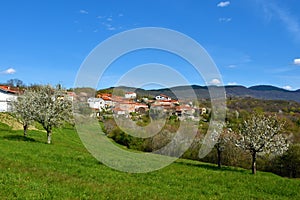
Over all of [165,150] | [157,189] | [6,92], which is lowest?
[165,150]

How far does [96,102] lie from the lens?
372 feet

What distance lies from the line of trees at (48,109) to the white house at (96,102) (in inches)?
2024

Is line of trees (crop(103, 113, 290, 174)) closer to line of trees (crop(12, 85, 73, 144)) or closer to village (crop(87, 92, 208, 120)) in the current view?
village (crop(87, 92, 208, 120))

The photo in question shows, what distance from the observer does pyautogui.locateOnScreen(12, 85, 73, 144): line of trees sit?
39281 millimetres

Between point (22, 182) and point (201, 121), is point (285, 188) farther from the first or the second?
point (201, 121)

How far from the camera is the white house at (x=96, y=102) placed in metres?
101

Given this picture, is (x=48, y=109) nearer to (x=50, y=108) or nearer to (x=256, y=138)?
(x=50, y=108)

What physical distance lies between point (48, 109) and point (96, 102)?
74.2m

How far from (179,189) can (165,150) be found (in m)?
37.3

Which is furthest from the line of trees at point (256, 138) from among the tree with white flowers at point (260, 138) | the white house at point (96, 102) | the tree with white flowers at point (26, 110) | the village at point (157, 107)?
the white house at point (96, 102)

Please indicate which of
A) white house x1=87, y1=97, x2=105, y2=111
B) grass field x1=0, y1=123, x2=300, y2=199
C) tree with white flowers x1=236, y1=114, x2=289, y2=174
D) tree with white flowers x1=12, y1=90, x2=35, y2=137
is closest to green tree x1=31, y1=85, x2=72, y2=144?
tree with white flowers x1=12, y1=90, x2=35, y2=137

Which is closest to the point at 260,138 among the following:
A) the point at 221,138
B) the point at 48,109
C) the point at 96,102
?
the point at 221,138

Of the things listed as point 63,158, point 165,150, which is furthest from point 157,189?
point 165,150

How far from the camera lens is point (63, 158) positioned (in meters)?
25.7
